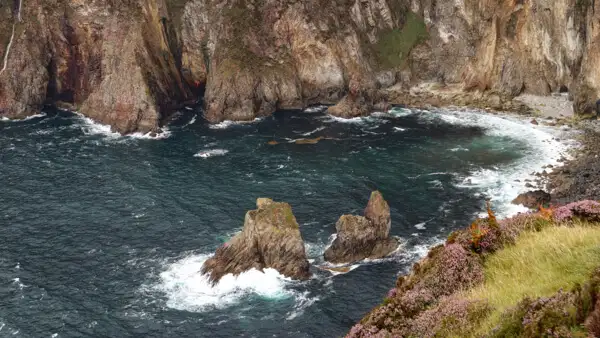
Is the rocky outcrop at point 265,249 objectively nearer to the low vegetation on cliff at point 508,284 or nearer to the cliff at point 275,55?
the low vegetation on cliff at point 508,284

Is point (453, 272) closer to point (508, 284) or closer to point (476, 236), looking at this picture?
point (476, 236)

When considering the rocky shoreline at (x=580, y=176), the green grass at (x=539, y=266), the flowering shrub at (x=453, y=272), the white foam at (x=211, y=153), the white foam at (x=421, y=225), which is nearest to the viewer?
the green grass at (x=539, y=266)

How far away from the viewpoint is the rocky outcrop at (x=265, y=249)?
5581 centimetres

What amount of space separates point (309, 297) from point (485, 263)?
34.8 meters

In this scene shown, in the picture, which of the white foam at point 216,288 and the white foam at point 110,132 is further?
the white foam at point 110,132

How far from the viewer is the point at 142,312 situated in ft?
167

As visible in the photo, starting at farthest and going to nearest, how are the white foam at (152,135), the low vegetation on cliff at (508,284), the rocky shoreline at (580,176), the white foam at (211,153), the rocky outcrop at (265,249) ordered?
the white foam at (152,135) < the white foam at (211,153) < the rocky shoreline at (580,176) < the rocky outcrop at (265,249) < the low vegetation on cliff at (508,284)

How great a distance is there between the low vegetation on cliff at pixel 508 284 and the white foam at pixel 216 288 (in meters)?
33.9

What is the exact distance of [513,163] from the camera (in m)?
84.8

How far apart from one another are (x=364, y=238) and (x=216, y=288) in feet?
55.7

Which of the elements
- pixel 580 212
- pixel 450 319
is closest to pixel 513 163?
pixel 580 212

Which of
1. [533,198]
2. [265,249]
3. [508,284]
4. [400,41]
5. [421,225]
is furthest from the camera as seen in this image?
[400,41]

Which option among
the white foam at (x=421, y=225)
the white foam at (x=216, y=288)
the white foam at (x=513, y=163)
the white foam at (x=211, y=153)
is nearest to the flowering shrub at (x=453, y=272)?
the white foam at (x=216, y=288)

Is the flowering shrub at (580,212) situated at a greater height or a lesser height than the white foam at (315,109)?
greater
